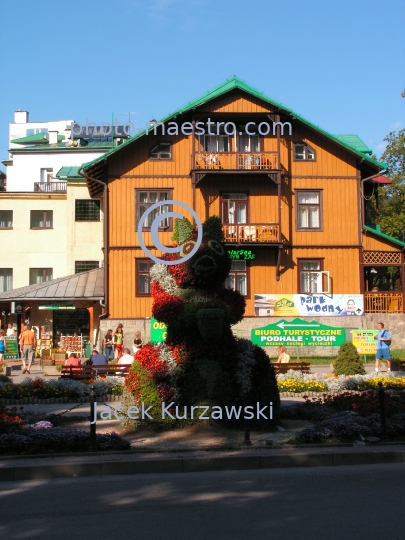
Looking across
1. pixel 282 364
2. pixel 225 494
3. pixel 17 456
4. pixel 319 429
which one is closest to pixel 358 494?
pixel 225 494

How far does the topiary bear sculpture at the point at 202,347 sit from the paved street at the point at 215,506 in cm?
236

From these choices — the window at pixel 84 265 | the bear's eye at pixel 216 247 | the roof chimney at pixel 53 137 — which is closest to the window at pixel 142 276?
the window at pixel 84 265

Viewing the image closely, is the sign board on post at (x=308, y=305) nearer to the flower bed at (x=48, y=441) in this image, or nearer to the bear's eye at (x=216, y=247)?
the bear's eye at (x=216, y=247)

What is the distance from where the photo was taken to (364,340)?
2578 centimetres

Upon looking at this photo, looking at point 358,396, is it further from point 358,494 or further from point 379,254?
point 379,254

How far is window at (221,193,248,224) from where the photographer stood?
33.3 meters

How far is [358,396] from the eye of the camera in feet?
47.2

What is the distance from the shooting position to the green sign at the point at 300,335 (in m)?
26.0

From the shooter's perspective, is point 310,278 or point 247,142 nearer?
point 247,142

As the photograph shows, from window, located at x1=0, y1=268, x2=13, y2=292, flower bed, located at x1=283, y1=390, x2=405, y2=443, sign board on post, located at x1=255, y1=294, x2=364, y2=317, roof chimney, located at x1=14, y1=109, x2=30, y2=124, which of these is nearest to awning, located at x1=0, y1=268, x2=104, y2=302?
window, located at x1=0, y1=268, x2=13, y2=292

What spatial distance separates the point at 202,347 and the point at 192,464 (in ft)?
8.67

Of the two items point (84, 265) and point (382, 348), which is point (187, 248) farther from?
point (84, 265)

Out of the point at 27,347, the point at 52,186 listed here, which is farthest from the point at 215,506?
the point at 52,186

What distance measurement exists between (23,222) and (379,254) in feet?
68.1
